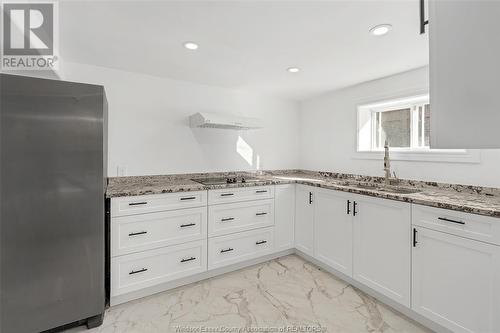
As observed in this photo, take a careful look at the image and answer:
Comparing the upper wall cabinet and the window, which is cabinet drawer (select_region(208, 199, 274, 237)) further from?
the upper wall cabinet

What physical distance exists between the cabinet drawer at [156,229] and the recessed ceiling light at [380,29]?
2017 mm

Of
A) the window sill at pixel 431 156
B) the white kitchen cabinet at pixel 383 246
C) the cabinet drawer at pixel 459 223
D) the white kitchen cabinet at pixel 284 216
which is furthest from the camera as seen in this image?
the white kitchen cabinet at pixel 284 216

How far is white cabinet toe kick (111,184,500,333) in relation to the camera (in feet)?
5.05

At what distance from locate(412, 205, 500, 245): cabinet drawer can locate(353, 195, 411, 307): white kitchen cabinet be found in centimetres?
9

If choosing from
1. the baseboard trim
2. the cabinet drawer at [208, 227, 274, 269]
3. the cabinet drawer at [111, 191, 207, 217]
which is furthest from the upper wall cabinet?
the baseboard trim

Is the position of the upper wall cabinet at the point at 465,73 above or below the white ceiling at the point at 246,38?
below

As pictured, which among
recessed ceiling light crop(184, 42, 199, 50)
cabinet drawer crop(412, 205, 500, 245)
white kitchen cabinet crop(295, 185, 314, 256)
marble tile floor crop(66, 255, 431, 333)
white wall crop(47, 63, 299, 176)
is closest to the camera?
cabinet drawer crop(412, 205, 500, 245)

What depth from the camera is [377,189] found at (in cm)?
239

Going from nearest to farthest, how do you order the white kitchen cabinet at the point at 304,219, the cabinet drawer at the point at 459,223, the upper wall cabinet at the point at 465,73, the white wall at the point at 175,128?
the upper wall cabinet at the point at 465,73
the cabinet drawer at the point at 459,223
the white wall at the point at 175,128
the white kitchen cabinet at the point at 304,219

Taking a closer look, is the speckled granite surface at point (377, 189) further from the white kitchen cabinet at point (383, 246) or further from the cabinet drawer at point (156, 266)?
the cabinet drawer at point (156, 266)

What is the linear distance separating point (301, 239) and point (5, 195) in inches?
103

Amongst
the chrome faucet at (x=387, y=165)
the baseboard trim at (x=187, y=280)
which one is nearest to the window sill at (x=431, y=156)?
the chrome faucet at (x=387, y=165)

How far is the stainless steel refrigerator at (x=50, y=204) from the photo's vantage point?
1.47 meters

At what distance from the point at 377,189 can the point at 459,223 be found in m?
0.83
